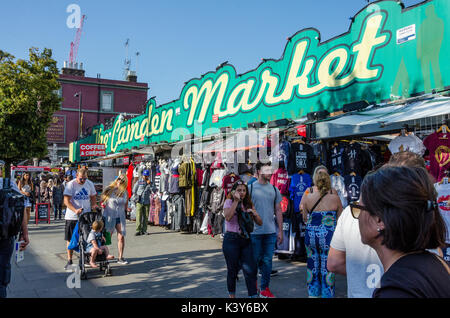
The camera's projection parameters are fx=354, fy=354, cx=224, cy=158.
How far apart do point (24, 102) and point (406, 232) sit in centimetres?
1418

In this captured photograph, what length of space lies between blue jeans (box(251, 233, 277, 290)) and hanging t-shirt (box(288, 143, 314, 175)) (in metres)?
2.31

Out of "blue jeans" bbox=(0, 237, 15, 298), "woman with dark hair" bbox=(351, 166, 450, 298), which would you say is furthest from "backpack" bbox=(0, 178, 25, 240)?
"woman with dark hair" bbox=(351, 166, 450, 298)

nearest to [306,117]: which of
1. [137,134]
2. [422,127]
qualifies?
[422,127]

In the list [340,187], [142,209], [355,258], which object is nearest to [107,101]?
[142,209]

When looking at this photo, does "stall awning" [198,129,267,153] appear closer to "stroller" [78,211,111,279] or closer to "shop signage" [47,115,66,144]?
"stroller" [78,211,111,279]

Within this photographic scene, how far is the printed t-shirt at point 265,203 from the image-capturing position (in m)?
5.37

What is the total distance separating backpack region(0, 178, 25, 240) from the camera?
4.12m

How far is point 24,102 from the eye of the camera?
12844 millimetres

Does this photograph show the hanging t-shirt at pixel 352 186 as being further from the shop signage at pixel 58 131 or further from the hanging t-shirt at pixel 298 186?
the shop signage at pixel 58 131

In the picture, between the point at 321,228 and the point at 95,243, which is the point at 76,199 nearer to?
the point at 95,243

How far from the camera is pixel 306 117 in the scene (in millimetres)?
8969

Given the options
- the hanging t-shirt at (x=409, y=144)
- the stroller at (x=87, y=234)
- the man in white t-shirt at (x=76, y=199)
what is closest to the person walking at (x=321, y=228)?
the hanging t-shirt at (x=409, y=144)
